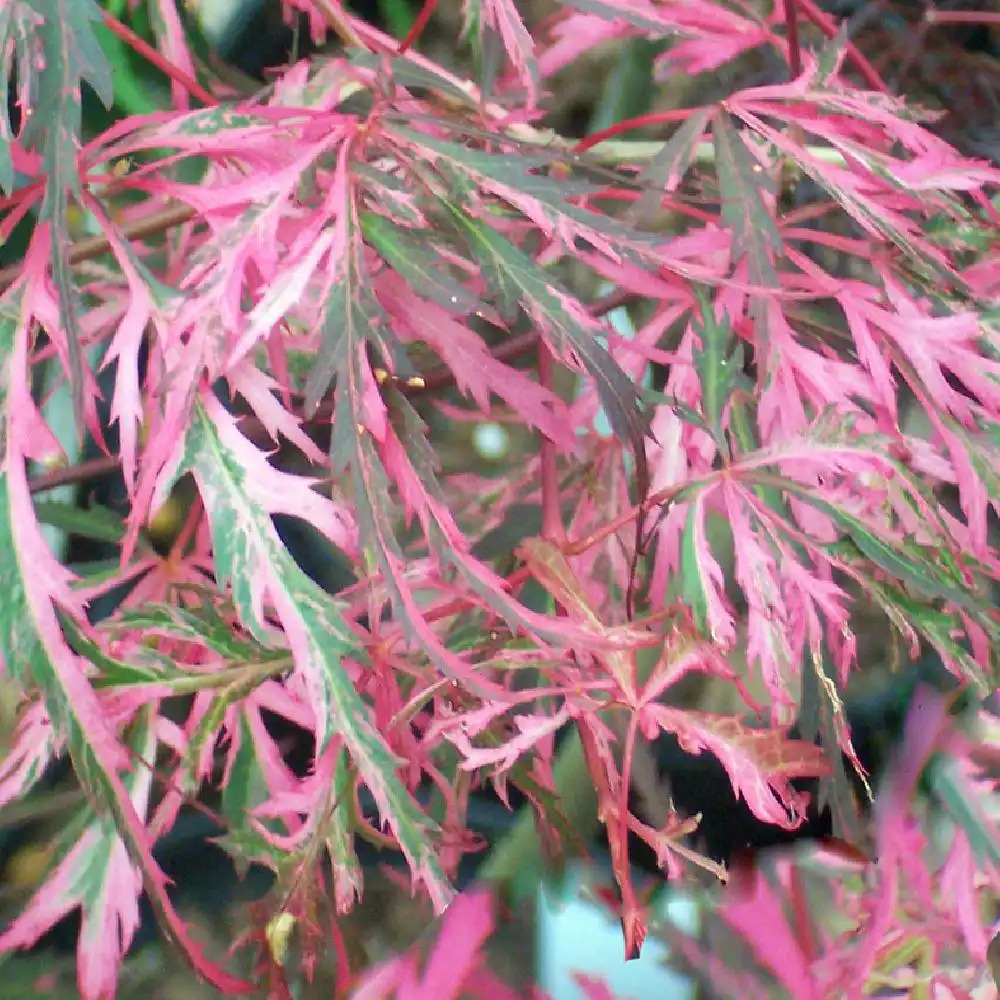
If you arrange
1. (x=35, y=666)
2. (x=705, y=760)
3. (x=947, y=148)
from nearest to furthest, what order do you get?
1. (x=35, y=666)
2. (x=947, y=148)
3. (x=705, y=760)

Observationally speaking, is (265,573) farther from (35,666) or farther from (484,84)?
(484,84)

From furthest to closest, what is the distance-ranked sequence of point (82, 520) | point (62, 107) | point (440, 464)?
point (82, 520), point (440, 464), point (62, 107)

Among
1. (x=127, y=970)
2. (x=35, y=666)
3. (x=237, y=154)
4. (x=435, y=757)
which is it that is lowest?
(x=127, y=970)

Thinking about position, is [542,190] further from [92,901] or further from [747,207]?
[92,901]

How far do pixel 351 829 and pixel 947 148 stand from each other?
0.40 meters

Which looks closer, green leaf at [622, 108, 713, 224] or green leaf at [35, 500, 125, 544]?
green leaf at [622, 108, 713, 224]

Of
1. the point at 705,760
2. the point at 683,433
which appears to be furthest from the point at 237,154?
the point at 705,760

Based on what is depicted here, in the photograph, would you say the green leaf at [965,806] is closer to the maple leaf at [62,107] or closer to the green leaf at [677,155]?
the green leaf at [677,155]

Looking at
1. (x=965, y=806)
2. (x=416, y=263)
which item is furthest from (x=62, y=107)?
(x=965, y=806)

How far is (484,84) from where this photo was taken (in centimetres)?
36

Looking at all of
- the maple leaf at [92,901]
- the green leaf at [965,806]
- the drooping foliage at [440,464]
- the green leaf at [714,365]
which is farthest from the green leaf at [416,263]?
the green leaf at [965,806]

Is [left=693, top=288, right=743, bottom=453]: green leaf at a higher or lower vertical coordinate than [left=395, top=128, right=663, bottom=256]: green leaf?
lower

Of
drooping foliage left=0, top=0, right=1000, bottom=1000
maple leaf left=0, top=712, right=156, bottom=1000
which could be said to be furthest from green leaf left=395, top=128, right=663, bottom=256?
maple leaf left=0, top=712, right=156, bottom=1000

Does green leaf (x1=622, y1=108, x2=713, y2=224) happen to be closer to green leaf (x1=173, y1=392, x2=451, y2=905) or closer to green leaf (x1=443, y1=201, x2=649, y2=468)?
green leaf (x1=443, y1=201, x2=649, y2=468)
